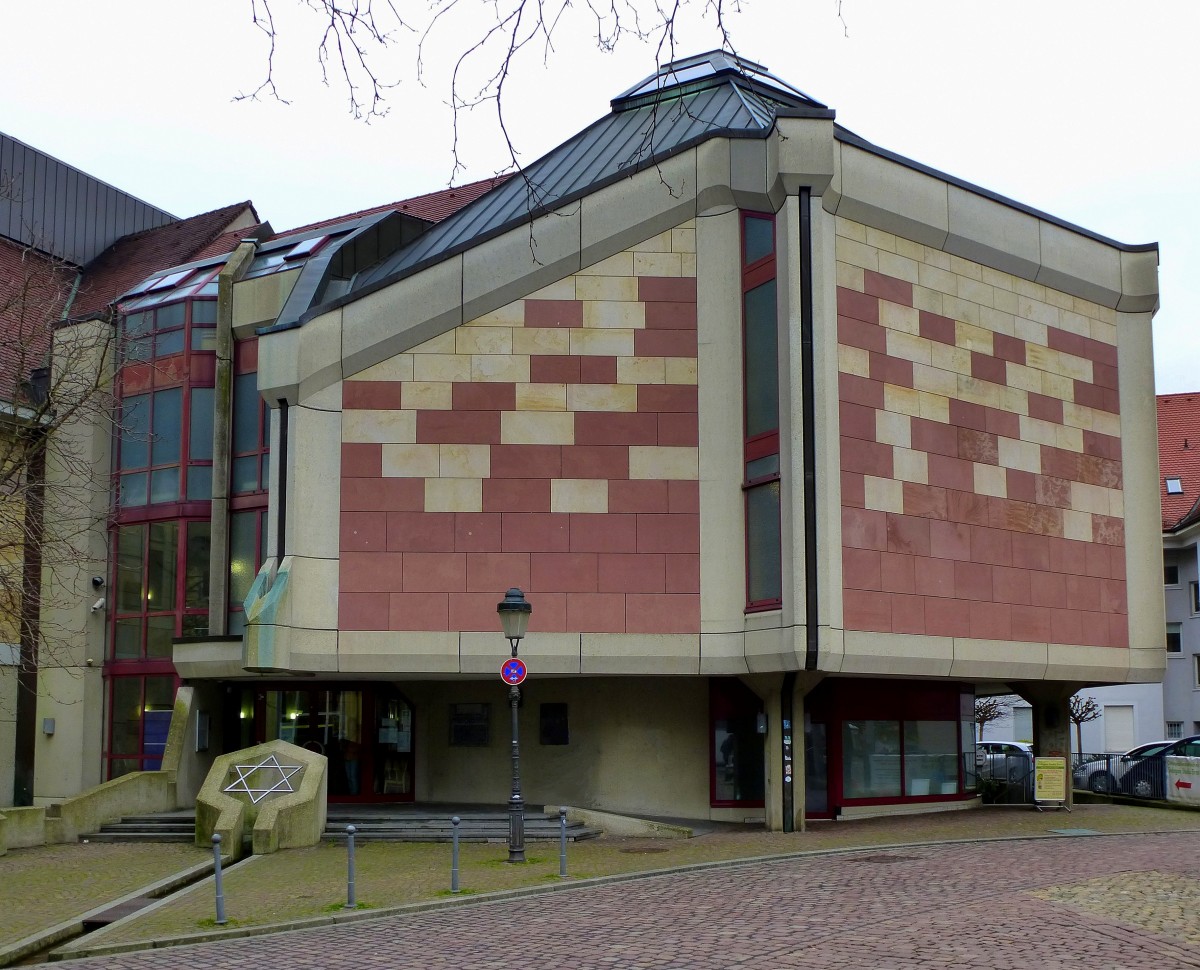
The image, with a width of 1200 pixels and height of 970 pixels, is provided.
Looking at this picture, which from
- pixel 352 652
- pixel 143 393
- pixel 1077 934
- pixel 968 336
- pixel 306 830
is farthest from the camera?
pixel 143 393

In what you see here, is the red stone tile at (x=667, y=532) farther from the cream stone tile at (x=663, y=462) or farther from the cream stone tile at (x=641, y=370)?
the cream stone tile at (x=641, y=370)

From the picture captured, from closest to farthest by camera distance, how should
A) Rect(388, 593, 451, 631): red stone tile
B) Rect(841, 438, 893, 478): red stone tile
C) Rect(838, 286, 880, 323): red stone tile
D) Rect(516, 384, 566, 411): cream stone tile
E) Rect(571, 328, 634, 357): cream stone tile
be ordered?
1. Rect(841, 438, 893, 478): red stone tile
2. Rect(838, 286, 880, 323): red stone tile
3. Rect(388, 593, 451, 631): red stone tile
4. Rect(516, 384, 566, 411): cream stone tile
5. Rect(571, 328, 634, 357): cream stone tile

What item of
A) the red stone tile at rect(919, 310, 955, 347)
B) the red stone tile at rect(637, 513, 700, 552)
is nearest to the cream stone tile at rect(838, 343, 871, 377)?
the red stone tile at rect(919, 310, 955, 347)

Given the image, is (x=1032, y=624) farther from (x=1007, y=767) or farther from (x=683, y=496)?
(x=1007, y=767)

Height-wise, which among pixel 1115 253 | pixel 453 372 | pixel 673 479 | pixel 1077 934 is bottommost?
pixel 1077 934

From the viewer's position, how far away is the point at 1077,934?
13.6 meters

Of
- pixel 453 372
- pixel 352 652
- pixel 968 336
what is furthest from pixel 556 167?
pixel 352 652

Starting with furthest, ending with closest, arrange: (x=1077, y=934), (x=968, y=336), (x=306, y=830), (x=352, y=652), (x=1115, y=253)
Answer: (x=1115, y=253) → (x=968, y=336) → (x=352, y=652) → (x=306, y=830) → (x=1077, y=934)

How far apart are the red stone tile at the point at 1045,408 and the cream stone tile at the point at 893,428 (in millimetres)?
3499

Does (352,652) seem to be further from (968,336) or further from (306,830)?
(968,336)

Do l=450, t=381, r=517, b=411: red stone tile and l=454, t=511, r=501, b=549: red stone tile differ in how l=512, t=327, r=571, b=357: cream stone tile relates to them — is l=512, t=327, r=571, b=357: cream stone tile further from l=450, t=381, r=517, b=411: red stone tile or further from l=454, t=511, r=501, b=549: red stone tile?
l=454, t=511, r=501, b=549: red stone tile

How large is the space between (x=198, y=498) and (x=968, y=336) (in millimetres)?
15748

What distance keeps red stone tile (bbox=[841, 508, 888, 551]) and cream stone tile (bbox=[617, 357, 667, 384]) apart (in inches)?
161

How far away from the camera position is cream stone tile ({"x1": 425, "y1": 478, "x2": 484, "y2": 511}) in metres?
25.6
